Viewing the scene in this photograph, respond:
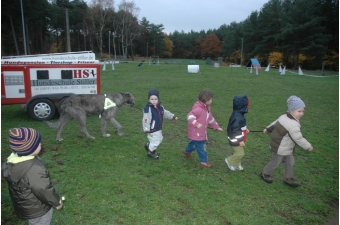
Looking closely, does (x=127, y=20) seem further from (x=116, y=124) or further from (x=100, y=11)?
(x=116, y=124)

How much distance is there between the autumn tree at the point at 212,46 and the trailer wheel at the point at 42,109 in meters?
97.7

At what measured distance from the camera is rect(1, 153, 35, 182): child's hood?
2.75m

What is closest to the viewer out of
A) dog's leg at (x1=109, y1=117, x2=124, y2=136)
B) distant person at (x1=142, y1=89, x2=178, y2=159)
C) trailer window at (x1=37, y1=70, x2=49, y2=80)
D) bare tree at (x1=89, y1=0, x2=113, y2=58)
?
distant person at (x1=142, y1=89, x2=178, y2=159)

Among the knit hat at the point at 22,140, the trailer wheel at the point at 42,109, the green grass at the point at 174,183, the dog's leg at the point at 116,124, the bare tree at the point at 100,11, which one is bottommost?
the green grass at the point at 174,183

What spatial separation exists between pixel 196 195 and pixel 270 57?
55.3m

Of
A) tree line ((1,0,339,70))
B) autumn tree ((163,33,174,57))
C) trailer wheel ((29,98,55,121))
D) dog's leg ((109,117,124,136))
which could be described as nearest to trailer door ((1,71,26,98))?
trailer wheel ((29,98,55,121))

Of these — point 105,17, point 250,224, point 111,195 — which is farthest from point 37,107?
point 105,17

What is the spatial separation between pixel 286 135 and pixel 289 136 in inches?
2.2

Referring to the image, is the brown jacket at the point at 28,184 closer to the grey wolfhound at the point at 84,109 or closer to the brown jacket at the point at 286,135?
the brown jacket at the point at 286,135

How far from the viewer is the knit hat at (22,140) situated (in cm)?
268

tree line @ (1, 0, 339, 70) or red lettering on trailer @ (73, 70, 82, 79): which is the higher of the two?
tree line @ (1, 0, 339, 70)

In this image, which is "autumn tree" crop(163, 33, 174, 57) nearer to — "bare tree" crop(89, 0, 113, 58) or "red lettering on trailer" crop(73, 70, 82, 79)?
"bare tree" crop(89, 0, 113, 58)

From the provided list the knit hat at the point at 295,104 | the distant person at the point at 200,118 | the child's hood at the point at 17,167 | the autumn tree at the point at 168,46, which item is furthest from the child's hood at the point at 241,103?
the autumn tree at the point at 168,46

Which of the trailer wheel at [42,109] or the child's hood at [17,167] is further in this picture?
Answer: the trailer wheel at [42,109]
